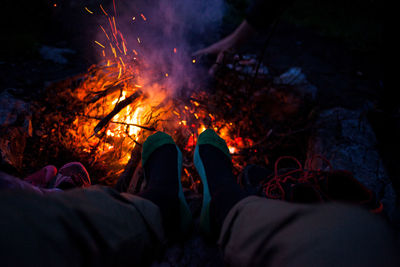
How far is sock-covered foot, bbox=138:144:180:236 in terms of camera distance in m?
1.31

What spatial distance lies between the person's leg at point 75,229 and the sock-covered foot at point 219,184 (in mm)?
499

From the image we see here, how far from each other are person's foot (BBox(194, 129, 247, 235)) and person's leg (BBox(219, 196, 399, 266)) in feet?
1.27

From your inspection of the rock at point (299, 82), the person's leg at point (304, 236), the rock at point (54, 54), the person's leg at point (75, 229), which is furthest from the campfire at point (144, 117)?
the rock at point (54, 54)

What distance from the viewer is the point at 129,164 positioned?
185cm

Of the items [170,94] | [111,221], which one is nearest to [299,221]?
[111,221]

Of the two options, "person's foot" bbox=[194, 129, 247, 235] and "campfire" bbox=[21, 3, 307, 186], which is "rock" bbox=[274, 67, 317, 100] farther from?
"person's foot" bbox=[194, 129, 247, 235]

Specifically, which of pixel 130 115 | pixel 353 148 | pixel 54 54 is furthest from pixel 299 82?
pixel 54 54

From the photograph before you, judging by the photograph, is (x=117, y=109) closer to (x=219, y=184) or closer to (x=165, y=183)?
(x=165, y=183)

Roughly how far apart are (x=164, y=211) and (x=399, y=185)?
2471 mm

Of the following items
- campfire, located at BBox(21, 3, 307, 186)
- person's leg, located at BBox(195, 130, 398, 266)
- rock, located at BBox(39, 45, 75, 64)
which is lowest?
person's leg, located at BBox(195, 130, 398, 266)

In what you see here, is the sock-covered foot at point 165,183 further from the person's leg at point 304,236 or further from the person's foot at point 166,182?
the person's leg at point 304,236

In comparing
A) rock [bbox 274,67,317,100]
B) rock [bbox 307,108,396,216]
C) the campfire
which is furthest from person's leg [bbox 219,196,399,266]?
rock [bbox 274,67,317,100]

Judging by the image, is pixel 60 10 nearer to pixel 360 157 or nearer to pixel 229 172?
pixel 229 172

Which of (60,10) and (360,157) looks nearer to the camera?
(360,157)
